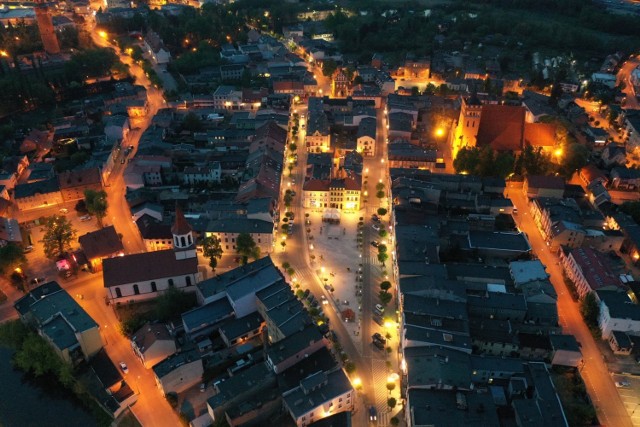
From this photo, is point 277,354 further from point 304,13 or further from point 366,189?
point 304,13

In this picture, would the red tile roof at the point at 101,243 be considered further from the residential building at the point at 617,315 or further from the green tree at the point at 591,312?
the residential building at the point at 617,315

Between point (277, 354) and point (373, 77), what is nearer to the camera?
point (277, 354)

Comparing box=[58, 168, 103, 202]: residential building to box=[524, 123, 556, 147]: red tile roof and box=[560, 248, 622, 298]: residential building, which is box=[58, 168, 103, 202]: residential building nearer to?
box=[560, 248, 622, 298]: residential building

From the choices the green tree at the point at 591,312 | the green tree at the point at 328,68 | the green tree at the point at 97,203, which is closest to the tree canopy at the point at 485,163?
the green tree at the point at 591,312

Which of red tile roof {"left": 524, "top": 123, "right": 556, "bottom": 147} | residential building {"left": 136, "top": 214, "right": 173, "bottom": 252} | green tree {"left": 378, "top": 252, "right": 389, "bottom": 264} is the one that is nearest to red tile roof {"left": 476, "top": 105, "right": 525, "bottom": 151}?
red tile roof {"left": 524, "top": 123, "right": 556, "bottom": 147}

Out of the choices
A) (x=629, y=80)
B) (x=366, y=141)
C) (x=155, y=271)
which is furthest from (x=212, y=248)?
(x=629, y=80)

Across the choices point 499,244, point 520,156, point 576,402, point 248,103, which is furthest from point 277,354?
point 248,103

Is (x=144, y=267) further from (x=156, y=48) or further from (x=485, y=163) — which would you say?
(x=156, y=48)
